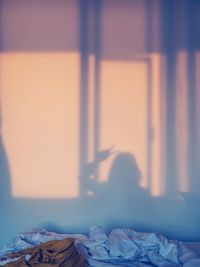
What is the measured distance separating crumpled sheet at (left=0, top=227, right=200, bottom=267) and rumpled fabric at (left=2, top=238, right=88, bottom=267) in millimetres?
155

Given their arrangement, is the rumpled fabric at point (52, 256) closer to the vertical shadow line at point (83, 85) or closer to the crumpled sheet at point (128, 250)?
the crumpled sheet at point (128, 250)

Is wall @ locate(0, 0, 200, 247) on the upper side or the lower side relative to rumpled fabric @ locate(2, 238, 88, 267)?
upper

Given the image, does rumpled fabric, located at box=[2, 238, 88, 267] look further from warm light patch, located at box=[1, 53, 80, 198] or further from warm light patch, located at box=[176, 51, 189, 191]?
warm light patch, located at box=[176, 51, 189, 191]

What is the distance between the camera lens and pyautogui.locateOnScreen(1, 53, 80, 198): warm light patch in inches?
110

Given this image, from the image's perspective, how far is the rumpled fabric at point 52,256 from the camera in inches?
68.3

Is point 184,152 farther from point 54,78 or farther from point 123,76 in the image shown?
point 54,78

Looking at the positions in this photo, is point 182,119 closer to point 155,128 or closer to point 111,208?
point 155,128

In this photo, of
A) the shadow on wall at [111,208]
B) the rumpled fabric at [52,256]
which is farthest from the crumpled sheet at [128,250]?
the shadow on wall at [111,208]

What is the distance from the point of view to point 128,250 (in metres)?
2.04

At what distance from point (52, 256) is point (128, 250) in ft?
1.62

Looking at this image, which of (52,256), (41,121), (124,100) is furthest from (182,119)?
(52,256)

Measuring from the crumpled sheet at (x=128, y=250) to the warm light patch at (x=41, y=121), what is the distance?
661 mm

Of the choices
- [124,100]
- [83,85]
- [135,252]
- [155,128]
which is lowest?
[135,252]

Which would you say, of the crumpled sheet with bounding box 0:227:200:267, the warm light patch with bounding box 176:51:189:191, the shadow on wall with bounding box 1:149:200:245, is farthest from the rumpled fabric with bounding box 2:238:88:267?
the warm light patch with bounding box 176:51:189:191
